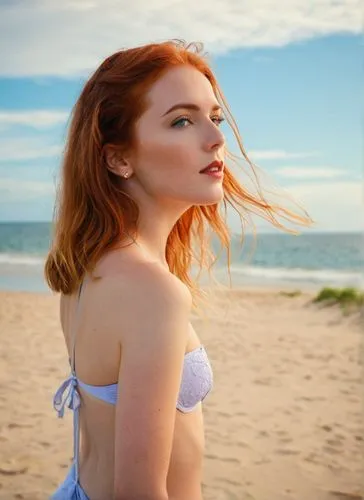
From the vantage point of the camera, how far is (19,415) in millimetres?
6125

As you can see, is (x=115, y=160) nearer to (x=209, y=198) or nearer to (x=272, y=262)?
(x=209, y=198)

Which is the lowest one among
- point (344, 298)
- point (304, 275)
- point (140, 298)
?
point (344, 298)

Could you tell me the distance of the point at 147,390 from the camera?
1425 mm

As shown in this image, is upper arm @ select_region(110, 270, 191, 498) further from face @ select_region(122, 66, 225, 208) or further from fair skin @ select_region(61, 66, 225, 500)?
face @ select_region(122, 66, 225, 208)

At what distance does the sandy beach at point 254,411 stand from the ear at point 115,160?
0.96 m

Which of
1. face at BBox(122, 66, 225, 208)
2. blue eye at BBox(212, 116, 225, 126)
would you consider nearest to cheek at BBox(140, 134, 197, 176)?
face at BBox(122, 66, 225, 208)

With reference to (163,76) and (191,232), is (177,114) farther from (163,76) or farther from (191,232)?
(191,232)

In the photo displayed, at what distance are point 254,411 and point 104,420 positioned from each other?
5042 mm

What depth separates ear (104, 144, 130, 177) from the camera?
1.83m

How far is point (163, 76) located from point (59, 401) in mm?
957

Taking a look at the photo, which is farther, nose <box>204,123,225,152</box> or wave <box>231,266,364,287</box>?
wave <box>231,266,364,287</box>

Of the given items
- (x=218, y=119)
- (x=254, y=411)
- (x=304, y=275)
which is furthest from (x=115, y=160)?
(x=304, y=275)

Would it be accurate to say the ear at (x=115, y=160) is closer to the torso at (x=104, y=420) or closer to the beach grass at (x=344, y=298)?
the torso at (x=104, y=420)

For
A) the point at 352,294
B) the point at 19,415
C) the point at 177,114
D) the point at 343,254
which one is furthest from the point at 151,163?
the point at 343,254
